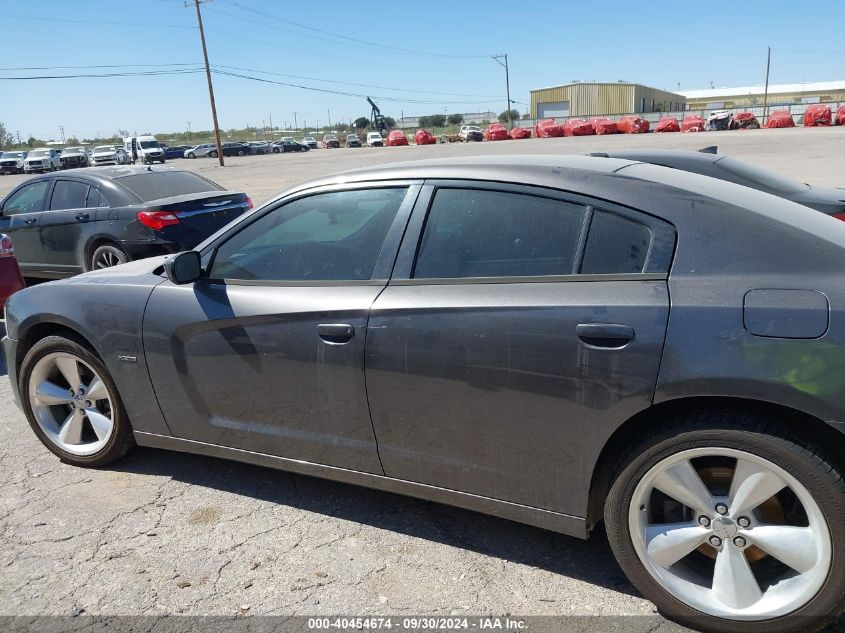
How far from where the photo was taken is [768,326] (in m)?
2.22

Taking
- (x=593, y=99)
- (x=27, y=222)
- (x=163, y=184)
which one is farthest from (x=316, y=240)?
Result: (x=593, y=99)

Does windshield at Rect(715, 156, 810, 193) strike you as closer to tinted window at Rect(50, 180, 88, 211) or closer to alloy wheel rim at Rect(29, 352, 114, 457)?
alloy wheel rim at Rect(29, 352, 114, 457)

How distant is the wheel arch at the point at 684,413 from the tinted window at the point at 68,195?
7.79 meters

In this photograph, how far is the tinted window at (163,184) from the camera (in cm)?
842

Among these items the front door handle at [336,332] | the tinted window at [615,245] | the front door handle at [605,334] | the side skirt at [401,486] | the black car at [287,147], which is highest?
the tinted window at [615,245]

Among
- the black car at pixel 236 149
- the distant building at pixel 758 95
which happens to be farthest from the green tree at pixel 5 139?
the distant building at pixel 758 95

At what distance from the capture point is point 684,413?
7.84 feet

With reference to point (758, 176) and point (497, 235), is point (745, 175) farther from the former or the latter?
point (497, 235)

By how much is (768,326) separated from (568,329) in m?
0.63

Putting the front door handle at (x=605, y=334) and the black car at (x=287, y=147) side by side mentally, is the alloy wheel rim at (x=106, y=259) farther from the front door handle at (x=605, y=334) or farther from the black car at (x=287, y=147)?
the black car at (x=287, y=147)

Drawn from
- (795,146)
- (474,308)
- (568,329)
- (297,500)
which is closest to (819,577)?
(568,329)

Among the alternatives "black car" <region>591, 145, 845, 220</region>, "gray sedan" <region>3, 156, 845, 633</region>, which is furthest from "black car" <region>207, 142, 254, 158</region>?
"gray sedan" <region>3, 156, 845, 633</region>

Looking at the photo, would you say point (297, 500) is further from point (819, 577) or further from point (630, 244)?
point (819, 577)

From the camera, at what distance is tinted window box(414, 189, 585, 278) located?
2668 mm
